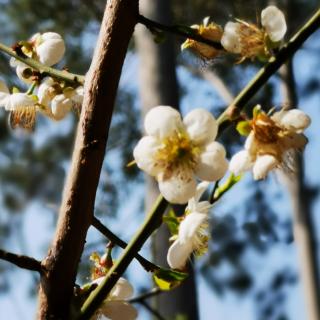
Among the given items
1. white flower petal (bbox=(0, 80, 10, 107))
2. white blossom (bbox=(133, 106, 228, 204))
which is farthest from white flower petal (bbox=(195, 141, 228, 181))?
white flower petal (bbox=(0, 80, 10, 107))

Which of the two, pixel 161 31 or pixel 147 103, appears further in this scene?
pixel 147 103

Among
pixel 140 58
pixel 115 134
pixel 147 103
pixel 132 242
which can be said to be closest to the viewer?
pixel 132 242

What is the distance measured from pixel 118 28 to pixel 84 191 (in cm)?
11

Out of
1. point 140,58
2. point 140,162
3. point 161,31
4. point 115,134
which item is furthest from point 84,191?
point 115,134

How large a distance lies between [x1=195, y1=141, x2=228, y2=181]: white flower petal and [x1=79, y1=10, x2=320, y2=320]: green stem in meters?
0.02

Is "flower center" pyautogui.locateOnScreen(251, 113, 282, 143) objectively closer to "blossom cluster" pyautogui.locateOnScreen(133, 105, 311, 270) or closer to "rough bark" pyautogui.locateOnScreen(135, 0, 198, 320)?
"blossom cluster" pyautogui.locateOnScreen(133, 105, 311, 270)

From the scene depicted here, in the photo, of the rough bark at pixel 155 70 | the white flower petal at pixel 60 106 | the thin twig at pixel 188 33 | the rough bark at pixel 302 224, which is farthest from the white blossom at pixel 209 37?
the rough bark at pixel 302 224

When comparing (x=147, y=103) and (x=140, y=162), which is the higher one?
(x=147, y=103)

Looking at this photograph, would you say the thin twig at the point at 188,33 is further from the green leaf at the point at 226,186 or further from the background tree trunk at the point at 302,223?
the background tree trunk at the point at 302,223

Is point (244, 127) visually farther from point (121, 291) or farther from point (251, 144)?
point (121, 291)

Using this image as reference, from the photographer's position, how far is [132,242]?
0.38 meters

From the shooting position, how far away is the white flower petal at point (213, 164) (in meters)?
0.41

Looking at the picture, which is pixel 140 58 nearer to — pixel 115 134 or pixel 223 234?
pixel 115 134

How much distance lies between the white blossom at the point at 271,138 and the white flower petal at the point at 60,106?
0.53 feet
